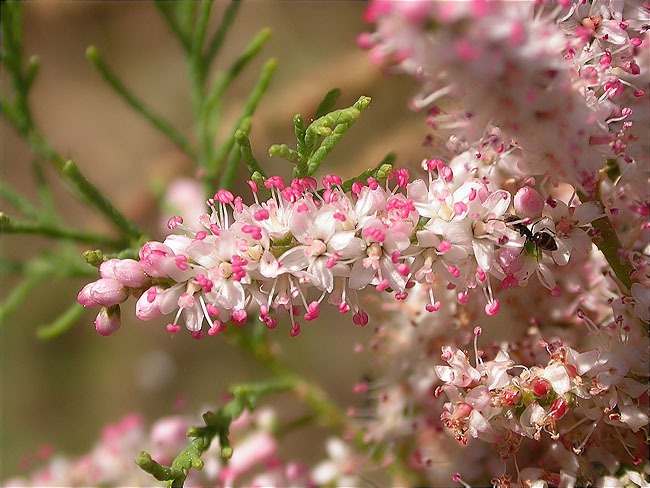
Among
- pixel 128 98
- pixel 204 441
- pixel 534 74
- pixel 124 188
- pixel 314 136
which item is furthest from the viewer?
pixel 124 188

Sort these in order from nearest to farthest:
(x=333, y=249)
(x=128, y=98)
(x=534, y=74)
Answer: (x=534, y=74) < (x=333, y=249) < (x=128, y=98)

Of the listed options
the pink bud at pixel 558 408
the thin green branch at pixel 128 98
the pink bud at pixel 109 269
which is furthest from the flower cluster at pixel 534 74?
the thin green branch at pixel 128 98

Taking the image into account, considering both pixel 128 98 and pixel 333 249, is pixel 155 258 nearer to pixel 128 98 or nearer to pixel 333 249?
pixel 333 249

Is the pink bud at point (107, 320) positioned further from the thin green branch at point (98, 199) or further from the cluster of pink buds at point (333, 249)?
the thin green branch at point (98, 199)

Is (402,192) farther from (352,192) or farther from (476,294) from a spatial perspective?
(476,294)

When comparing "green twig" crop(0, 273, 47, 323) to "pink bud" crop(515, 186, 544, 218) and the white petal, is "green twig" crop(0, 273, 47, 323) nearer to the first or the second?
the white petal

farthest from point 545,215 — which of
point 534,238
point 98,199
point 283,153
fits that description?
point 98,199

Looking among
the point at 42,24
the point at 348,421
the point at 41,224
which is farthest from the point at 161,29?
the point at 348,421
